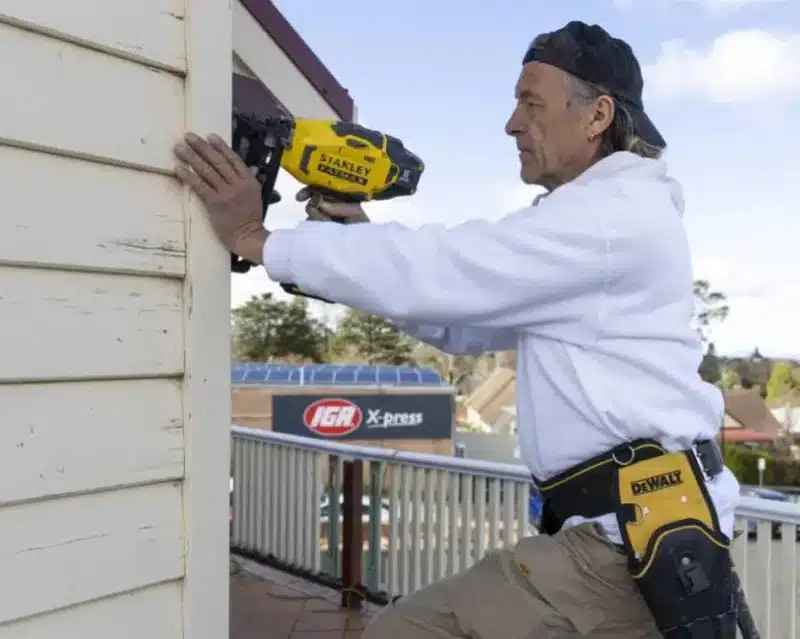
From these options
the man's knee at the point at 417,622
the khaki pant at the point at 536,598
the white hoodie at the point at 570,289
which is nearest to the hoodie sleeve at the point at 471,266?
the white hoodie at the point at 570,289

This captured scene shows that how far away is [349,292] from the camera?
1.41 m

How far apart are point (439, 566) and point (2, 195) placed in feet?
11.0

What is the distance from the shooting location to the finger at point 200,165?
1491mm

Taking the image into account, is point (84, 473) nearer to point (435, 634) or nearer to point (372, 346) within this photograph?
point (435, 634)

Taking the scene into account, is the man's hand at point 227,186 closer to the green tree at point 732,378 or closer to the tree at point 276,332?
the tree at point 276,332

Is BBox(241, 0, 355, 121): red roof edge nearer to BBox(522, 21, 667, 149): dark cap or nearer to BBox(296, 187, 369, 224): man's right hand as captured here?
BBox(296, 187, 369, 224): man's right hand

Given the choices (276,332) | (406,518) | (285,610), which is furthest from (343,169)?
(276,332)

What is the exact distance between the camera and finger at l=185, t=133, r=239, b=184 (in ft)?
4.89

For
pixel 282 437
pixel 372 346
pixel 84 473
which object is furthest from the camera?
pixel 372 346

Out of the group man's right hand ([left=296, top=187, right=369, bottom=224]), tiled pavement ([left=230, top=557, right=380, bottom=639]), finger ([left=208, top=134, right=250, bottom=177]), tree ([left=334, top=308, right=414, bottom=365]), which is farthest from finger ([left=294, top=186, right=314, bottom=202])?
tree ([left=334, top=308, right=414, bottom=365])

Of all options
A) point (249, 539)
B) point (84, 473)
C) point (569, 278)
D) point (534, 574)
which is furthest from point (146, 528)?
point (249, 539)

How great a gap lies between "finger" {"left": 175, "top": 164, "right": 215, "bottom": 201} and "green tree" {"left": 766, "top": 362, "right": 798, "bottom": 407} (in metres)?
46.6

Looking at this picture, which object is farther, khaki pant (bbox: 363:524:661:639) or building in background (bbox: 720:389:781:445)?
building in background (bbox: 720:389:781:445)

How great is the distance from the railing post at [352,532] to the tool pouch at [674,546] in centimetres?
323
